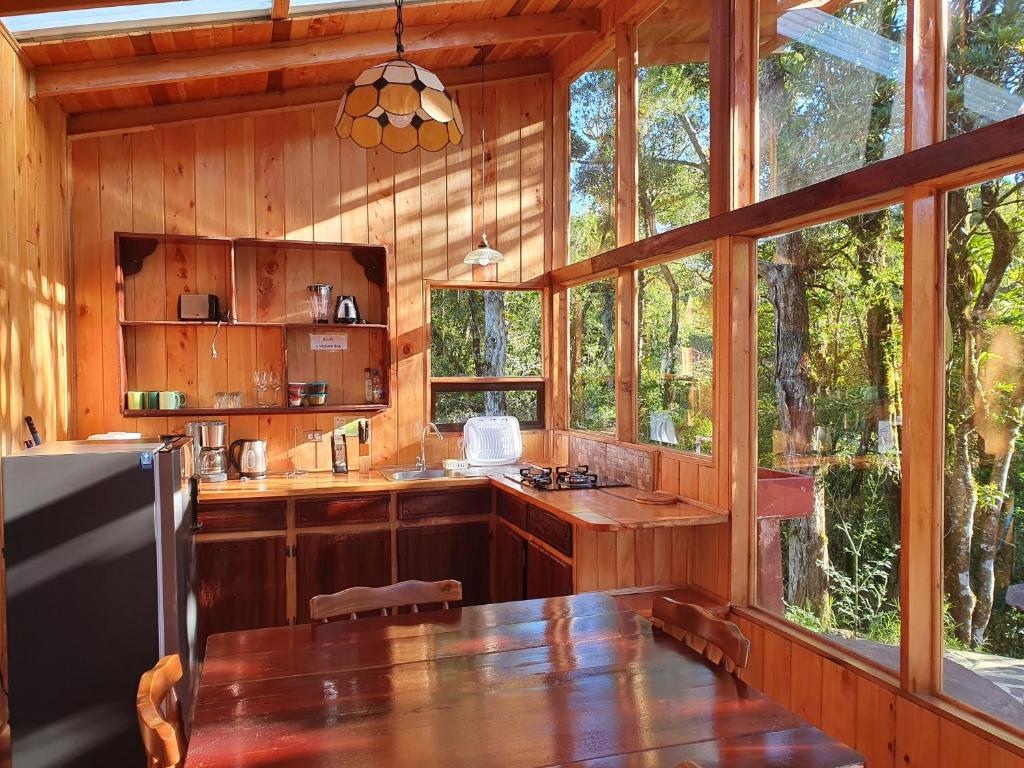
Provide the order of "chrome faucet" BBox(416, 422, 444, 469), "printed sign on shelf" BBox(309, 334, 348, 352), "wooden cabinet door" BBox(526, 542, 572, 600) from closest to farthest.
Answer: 1. "wooden cabinet door" BBox(526, 542, 572, 600)
2. "printed sign on shelf" BBox(309, 334, 348, 352)
3. "chrome faucet" BBox(416, 422, 444, 469)

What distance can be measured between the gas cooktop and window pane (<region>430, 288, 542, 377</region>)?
0.90 m

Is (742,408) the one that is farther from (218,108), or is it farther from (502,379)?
(218,108)

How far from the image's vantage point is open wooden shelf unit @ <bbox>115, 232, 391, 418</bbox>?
13.8 ft

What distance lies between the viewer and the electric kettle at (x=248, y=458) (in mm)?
4238

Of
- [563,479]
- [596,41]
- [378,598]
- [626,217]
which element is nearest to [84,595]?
[378,598]

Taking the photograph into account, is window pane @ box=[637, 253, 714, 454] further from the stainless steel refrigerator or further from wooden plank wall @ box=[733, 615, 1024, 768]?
the stainless steel refrigerator

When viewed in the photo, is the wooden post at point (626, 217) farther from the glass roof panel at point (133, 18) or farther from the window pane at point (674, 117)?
the glass roof panel at point (133, 18)

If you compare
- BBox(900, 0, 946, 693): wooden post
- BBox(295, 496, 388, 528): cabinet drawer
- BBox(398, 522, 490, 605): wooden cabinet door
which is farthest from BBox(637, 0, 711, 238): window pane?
BBox(295, 496, 388, 528): cabinet drawer

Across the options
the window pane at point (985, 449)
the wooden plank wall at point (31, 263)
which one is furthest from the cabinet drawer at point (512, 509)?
the wooden plank wall at point (31, 263)

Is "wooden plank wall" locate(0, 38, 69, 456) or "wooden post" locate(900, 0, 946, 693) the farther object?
"wooden plank wall" locate(0, 38, 69, 456)

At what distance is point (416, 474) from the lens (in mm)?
4363

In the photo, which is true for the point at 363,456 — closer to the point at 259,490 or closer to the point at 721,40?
the point at 259,490

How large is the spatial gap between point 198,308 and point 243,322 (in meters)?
0.25

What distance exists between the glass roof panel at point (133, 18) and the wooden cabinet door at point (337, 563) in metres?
2.48
